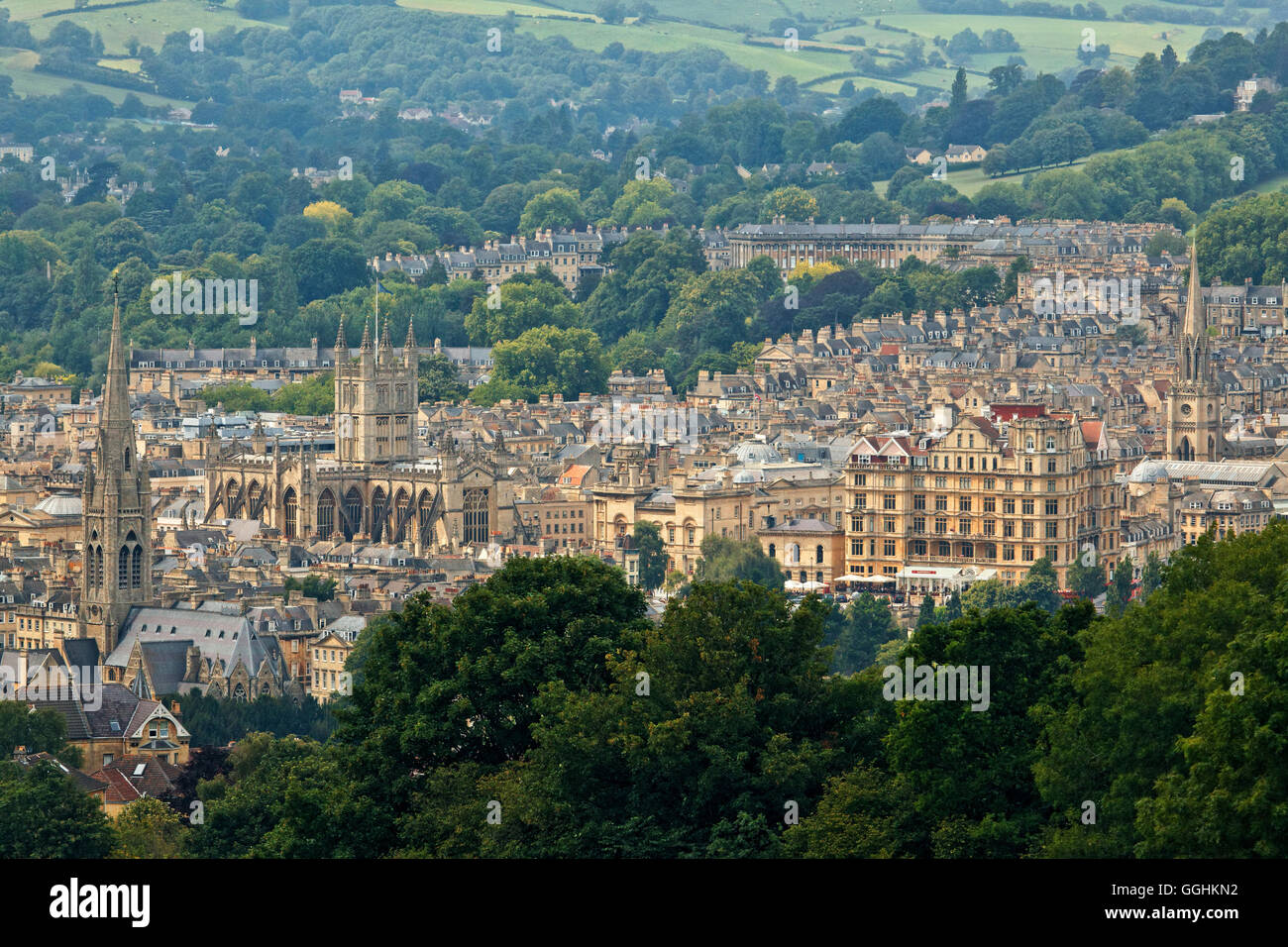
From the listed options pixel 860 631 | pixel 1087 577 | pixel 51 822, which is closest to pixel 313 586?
pixel 860 631

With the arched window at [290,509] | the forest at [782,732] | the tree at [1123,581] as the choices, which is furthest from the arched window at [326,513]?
the forest at [782,732]

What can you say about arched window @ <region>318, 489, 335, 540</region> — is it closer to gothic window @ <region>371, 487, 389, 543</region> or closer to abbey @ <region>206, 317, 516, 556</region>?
abbey @ <region>206, 317, 516, 556</region>

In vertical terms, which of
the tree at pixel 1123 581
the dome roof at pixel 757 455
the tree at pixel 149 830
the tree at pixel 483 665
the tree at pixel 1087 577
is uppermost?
the tree at pixel 483 665

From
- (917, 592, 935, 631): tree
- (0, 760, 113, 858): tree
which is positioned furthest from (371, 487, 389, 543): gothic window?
(0, 760, 113, 858): tree

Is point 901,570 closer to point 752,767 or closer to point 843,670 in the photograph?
point 843,670

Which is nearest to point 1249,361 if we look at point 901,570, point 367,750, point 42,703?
point 901,570

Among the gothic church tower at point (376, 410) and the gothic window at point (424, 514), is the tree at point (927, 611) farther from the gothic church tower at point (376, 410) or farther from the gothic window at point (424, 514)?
the gothic church tower at point (376, 410)

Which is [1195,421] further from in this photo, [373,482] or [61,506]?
[61,506]
